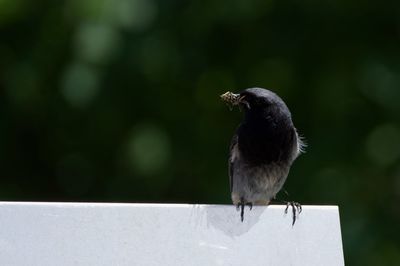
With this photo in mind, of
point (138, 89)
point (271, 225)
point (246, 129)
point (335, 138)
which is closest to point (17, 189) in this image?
point (138, 89)

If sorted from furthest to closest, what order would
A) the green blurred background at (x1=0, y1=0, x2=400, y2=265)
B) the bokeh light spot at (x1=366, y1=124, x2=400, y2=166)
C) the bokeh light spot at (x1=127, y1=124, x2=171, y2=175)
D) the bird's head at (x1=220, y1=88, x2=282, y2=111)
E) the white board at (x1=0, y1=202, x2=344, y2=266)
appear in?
the bokeh light spot at (x1=366, y1=124, x2=400, y2=166), the green blurred background at (x1=0, y1=0, x2=400, y2=265), the bokeh light spot at (x1=127, y1=124, x2=171, y2=175), the bird's head at (x1=220, y1=88, x2=282, y2=111), the white board at (x1=0, y1=202, x2=344, y2=266)

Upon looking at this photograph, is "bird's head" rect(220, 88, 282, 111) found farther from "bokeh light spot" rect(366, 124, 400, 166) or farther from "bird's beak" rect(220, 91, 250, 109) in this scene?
"bokeh light spot" rect(366, 124, 400, 166)

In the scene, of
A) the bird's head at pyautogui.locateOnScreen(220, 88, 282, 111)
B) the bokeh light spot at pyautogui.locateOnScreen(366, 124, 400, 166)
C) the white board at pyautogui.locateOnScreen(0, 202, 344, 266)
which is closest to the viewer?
the white board at pyautogui.locateOnScreen(0, 202, 344, 266)

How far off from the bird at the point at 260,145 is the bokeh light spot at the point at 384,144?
1.60m

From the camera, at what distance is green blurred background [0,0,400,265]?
5.82 metres

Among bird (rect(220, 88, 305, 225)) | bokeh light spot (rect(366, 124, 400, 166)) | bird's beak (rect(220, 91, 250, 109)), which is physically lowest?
bokeh light spot (rect(366, 124, 400, 166))

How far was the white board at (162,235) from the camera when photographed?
8.82 ft

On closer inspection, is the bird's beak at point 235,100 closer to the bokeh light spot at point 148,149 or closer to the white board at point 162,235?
the white board at point 162,235

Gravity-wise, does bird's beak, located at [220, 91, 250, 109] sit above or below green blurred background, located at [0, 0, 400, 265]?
above

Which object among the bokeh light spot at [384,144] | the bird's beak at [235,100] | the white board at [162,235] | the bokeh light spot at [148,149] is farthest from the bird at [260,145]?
the bokeh light spot at [384,144]

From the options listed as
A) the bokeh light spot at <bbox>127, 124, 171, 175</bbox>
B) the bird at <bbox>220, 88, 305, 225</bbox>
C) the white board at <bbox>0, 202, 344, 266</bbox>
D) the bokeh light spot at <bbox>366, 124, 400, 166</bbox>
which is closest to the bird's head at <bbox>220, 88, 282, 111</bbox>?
the bird at <bbox>220, 88, 305, 225</bbox>

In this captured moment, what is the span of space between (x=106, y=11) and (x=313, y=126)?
153 cm

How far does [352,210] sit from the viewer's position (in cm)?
587

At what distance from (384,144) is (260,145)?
203 cm
